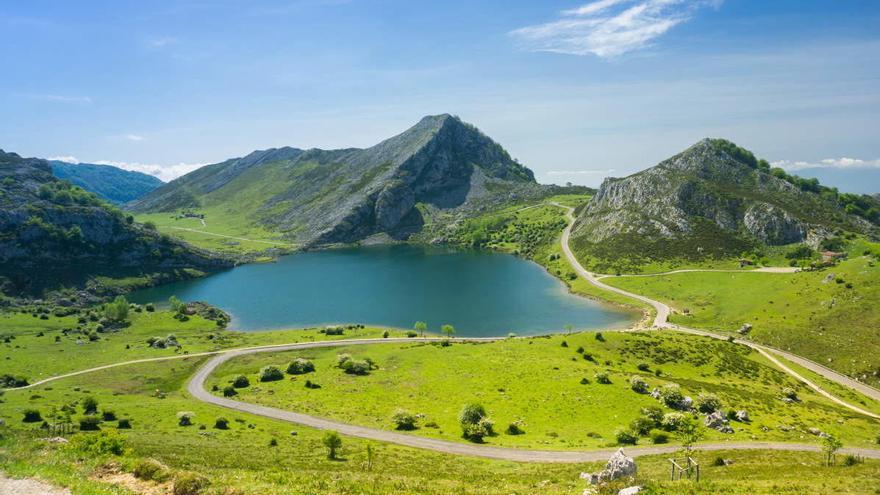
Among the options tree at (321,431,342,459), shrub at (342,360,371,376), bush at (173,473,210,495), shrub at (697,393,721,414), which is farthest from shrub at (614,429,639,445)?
shrub at (342,360,371,376)

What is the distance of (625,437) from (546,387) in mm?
21184

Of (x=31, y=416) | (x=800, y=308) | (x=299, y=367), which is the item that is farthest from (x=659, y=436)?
(x=800, y=308)

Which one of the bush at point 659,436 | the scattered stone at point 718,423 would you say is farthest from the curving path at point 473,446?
the scattered stone at point 718,423

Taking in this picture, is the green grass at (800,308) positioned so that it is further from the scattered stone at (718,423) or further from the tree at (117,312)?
the tree at (117,312)

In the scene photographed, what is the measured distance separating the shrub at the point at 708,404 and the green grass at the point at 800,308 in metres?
45.6

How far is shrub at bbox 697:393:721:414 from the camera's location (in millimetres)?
71000

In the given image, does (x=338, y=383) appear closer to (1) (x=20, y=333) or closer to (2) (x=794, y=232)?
(1) (x=20, y=333)

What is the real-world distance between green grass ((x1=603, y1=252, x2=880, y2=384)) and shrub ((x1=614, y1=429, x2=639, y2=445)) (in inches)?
2636

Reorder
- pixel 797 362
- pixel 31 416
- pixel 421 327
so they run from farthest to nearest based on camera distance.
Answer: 1. pixel 421 327
2. pixel 797 362
3. pixel 31 416

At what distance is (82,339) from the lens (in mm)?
127125

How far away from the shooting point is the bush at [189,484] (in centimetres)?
3098

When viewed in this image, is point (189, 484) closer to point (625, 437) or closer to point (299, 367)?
point (625, 437)

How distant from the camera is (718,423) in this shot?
6506 centimetres

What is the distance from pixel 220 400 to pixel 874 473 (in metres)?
84.0
